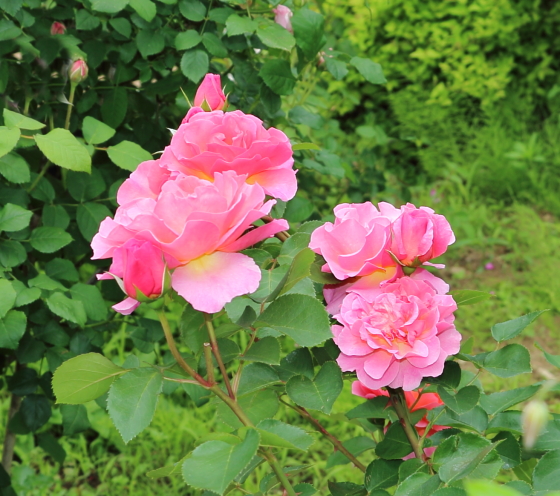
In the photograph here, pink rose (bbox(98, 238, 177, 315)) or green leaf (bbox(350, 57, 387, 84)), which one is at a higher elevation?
pink rose (bbox(98, 238, 177, 315))

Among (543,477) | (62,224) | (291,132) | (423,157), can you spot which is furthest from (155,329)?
(423,157)

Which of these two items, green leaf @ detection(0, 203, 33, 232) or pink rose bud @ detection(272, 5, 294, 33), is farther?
pink rose bud @ detection(272, 5, 294, 33)

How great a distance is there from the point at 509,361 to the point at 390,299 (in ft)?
0.59

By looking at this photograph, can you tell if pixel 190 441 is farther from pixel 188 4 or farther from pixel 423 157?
pixel 423 157

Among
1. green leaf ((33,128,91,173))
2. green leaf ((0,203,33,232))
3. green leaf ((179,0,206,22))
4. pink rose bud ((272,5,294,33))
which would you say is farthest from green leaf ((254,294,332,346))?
pink rose bud ((272,5,294,33))

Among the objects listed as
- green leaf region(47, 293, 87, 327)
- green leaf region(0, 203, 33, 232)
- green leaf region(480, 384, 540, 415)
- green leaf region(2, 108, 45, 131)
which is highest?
green leaf region(480, 384, 540, 415)

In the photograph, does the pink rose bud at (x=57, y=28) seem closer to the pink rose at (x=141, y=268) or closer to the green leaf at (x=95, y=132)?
the green leaf at (x=95, y=132)

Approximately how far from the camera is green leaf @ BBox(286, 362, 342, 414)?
2.32 ft

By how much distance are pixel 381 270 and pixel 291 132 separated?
3.65ft

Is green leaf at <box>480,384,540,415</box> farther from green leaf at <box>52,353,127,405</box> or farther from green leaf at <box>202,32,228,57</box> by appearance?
green leaf at <box>202,32,228,57</box>

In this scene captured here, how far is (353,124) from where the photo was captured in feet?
14.4

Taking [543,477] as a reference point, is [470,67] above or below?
below

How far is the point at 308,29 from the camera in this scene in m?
1.36

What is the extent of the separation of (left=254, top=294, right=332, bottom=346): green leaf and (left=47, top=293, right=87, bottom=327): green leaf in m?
0.69
